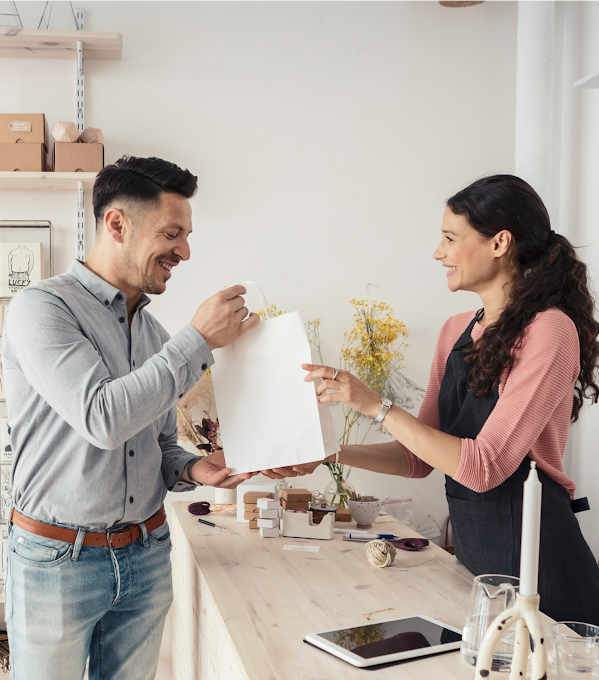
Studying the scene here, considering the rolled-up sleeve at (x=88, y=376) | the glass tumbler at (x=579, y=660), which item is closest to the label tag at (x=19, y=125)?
the rolled-up sleeve at (x=88, y=376)

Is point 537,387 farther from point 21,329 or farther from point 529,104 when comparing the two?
point 529,104

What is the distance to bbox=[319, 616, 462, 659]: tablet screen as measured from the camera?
1.09m

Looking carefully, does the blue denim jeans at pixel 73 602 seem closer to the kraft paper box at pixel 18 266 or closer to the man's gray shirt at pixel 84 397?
the man's gray shirt at pixel 84 397

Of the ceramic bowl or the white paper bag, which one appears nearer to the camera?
the white paper bag

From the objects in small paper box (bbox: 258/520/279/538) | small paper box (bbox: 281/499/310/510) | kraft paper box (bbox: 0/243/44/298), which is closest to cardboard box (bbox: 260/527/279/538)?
small paper box (bbox: 258/520/279/538)

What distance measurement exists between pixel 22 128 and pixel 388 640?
6.63ft

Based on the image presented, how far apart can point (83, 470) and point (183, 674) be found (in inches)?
37.1

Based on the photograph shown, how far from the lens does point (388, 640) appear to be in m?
1.13

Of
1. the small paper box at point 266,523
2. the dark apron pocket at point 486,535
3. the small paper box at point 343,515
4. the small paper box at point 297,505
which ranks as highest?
the dark apron pocket at point 486,535

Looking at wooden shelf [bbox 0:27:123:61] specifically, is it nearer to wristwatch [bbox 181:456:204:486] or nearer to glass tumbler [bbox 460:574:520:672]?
wristwatch [bbox 181:456:204:486]

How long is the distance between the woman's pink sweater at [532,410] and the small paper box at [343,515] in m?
0.85

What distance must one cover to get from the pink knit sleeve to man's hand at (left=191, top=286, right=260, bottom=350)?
1.76 ft

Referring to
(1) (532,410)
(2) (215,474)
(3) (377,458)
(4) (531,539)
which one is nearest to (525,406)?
(1) (532,410)

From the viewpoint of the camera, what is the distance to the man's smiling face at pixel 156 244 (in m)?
1.44
